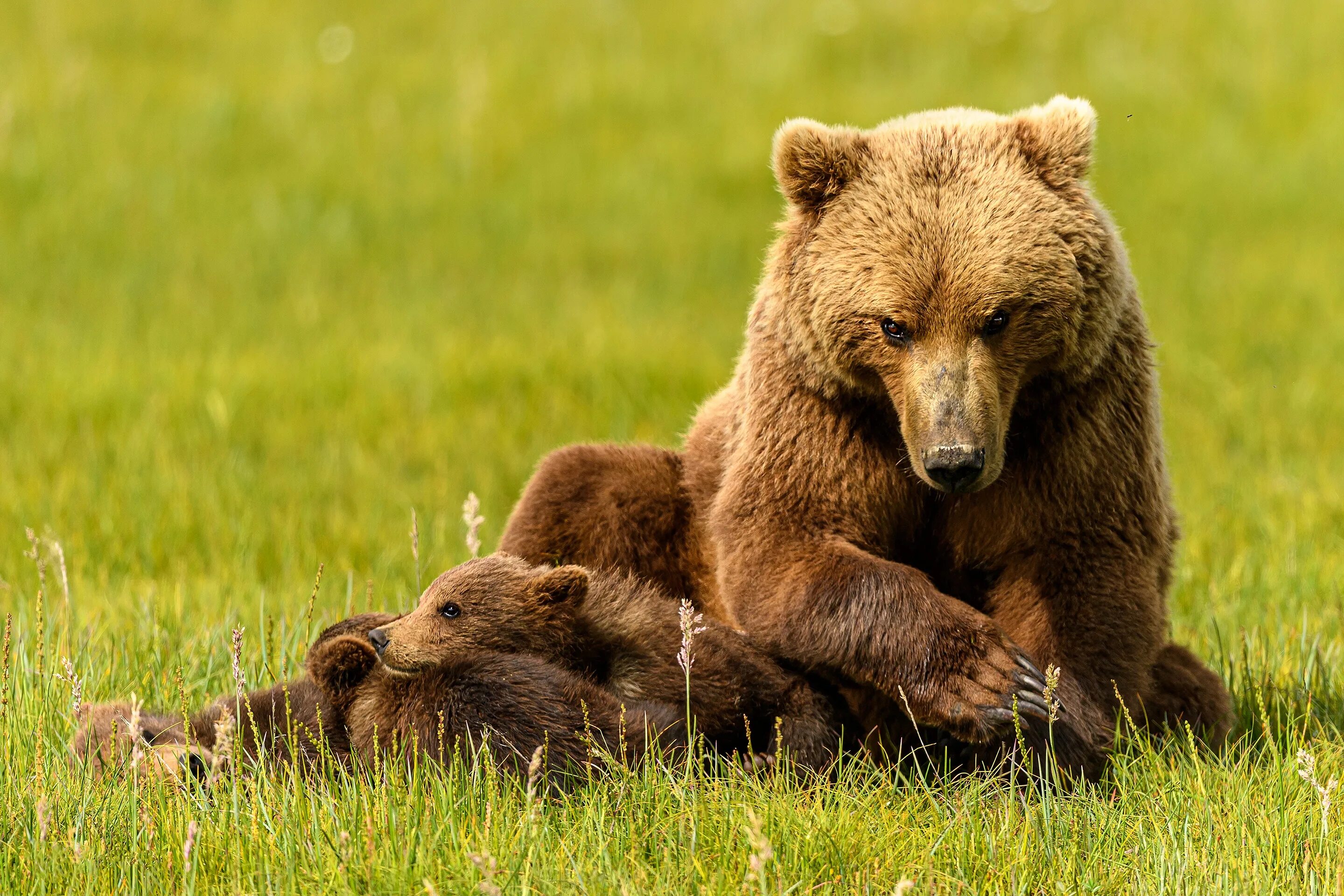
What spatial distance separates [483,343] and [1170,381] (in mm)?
4812

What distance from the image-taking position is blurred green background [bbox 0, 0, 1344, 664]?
26.8ft

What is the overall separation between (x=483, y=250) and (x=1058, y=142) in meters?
8.92

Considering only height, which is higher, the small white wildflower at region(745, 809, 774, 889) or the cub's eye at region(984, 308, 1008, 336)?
the cub's eye at region(984, 308, 1008, 336)

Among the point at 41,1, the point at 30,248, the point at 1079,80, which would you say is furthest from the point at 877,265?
the point at 41,1

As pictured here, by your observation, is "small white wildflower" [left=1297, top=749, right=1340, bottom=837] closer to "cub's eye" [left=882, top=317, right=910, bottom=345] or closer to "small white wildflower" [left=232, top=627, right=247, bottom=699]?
"cub's eye" [left=882, top=317, right=910, bottom=345]

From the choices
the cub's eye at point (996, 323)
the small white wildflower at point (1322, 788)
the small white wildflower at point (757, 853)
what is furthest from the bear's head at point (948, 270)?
the small white wildflower at point (757, 853)

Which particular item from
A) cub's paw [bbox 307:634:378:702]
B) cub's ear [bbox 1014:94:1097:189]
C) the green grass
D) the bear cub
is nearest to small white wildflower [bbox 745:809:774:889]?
the green grass

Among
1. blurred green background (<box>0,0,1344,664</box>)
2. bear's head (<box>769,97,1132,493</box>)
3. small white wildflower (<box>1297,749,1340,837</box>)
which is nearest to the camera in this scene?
small white wildflower (<box>1297,749,1340,837</box>)

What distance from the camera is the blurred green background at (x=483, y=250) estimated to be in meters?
8.16

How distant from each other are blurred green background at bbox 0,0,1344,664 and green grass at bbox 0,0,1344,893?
4 cm

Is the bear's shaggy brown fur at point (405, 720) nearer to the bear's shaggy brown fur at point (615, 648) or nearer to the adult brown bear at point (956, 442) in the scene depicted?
the bear's shaggy brown fur at point (615, 648)

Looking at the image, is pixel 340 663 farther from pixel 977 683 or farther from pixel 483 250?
pixel 483 250

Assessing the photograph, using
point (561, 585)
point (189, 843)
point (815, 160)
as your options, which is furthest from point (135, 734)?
point (815, 160)

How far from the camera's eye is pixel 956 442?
4.40 meters
